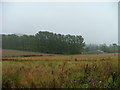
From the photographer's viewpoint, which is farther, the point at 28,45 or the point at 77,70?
the point at 28,45

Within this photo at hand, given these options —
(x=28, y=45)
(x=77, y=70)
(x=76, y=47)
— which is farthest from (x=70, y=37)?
(x=77, y=70)

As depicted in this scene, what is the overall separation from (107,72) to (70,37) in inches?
1368

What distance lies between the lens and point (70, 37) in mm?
40344

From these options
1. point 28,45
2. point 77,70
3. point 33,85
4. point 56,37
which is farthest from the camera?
point 56,37

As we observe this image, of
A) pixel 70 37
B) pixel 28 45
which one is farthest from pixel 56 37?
pixel 28 45

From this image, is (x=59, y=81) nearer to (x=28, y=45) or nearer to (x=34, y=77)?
(x=34, y=77)

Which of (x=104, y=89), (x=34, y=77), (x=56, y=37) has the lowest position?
(x=104, y=89)

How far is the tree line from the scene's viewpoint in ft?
116

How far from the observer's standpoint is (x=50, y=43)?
38062mm

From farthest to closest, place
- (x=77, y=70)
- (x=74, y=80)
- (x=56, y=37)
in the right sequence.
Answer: (x=56, y=37) < (x=77, y=70) < (x=74, y=80)

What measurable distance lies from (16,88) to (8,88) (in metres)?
0.27

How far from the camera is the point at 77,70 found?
6.22 metres

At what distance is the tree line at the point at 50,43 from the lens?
116 ft

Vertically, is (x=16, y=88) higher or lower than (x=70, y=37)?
lower
